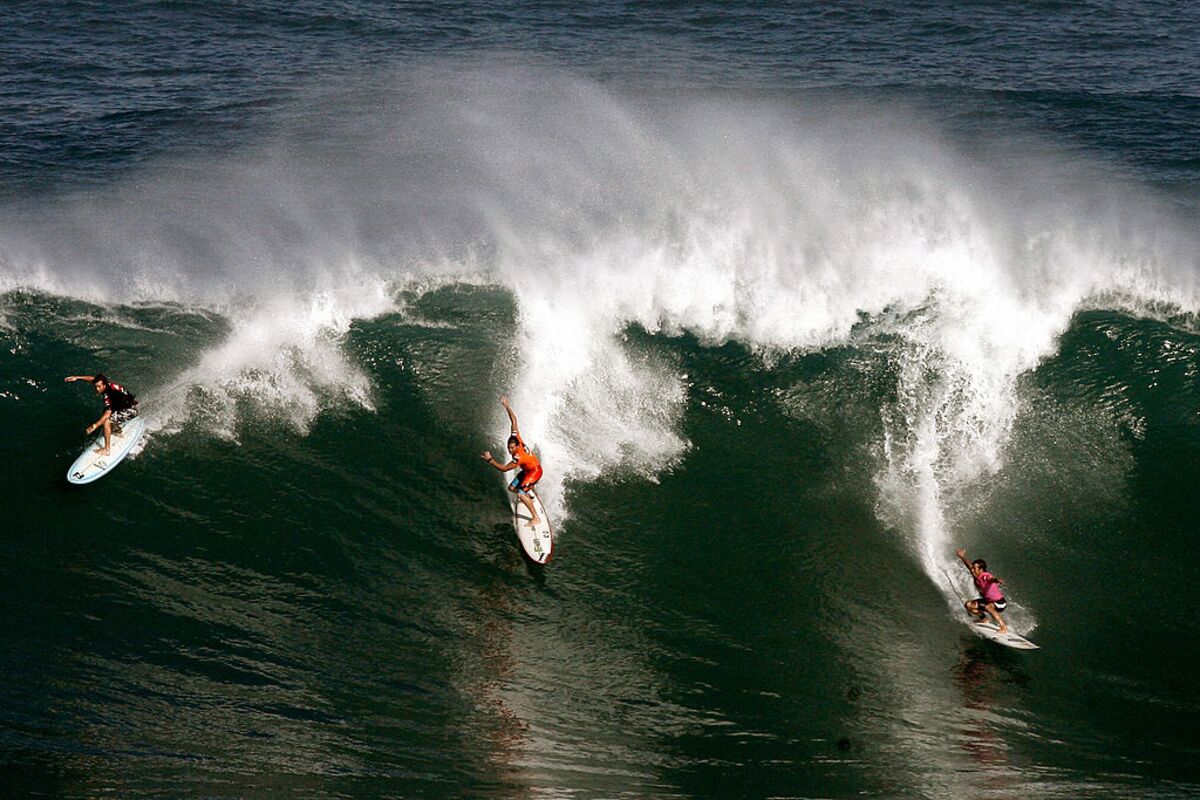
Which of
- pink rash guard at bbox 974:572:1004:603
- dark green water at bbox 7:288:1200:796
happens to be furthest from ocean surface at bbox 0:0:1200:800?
pink rash guard at bbox 974:572:1004:603

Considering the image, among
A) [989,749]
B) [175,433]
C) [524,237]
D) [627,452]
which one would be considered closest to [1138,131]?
[524,237]

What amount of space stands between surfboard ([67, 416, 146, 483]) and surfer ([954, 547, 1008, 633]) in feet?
51.0

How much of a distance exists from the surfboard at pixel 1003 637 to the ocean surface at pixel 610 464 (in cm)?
21

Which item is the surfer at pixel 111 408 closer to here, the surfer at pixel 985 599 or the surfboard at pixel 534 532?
the surfboard at pixel 534 532

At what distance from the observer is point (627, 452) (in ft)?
69.7

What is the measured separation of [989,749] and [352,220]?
23872 mm

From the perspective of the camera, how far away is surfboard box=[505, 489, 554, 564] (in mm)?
18719

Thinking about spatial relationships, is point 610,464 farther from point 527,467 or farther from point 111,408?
point 111,408

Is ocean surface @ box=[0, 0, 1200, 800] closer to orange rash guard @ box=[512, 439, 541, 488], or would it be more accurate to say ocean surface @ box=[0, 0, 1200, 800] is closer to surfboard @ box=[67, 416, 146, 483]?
surfboard @ box=[67, 416, 146, 483]

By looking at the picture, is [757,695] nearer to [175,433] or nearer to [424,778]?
[424,778]

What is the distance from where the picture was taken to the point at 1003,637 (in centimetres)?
1761

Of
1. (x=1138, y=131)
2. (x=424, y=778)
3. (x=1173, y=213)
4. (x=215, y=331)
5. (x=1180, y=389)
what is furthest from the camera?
(x=1138, y=131)

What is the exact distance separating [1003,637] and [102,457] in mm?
16394

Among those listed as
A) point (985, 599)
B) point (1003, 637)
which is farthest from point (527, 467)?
point (1003, 637)
